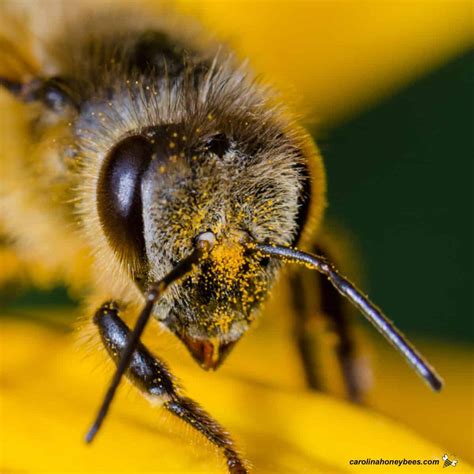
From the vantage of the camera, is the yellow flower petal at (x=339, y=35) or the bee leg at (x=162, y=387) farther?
the yellow flower petal at (x=339, y=35)

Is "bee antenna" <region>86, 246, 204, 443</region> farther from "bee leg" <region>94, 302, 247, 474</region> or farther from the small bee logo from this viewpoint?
the small bee logo

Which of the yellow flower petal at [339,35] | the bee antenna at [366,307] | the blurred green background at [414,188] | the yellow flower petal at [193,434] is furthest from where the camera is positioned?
the blurred green background at [414,188]

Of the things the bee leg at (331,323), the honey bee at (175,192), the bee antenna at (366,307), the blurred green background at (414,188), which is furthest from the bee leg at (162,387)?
the blurred green background at (414,188)

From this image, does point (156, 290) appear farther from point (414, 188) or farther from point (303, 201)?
point (414, 188)

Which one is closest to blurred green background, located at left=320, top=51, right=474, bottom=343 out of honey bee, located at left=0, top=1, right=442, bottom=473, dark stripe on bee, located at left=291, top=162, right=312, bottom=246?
honey bee, located at left=0, top=1, right=442, bottom=473

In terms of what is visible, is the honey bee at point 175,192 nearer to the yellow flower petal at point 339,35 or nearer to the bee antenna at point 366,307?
the bee antenna at point 366,307

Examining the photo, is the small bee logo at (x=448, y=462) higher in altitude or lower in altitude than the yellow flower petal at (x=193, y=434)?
higher

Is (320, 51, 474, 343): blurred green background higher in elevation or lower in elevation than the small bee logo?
lower
